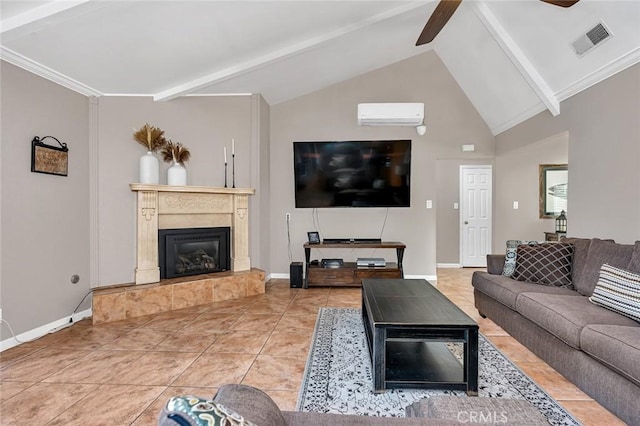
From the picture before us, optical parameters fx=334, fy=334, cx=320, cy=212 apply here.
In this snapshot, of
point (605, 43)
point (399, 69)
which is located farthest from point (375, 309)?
point (399, 69)

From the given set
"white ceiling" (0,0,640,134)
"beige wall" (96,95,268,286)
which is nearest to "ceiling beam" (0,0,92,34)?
"white ceiling" (0,0,640,134)

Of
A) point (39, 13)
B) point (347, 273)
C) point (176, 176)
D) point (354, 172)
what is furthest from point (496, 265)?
point (39, 13)

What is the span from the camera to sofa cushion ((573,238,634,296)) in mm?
2395

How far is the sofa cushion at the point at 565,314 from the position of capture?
1.98 meters

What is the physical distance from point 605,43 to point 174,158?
439 centimetres

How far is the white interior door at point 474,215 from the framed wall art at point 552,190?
0.90 metres

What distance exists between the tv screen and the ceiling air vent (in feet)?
7.02

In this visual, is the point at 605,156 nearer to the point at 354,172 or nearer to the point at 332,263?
the point at 354,172

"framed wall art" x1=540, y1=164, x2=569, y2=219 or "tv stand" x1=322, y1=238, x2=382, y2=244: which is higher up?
"framed wall art" x1=540, y1=164, x2=569, y2=219

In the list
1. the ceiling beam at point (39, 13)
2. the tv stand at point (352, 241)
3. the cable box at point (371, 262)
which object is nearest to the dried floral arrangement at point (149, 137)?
the ceiling beam at point (39, 13)

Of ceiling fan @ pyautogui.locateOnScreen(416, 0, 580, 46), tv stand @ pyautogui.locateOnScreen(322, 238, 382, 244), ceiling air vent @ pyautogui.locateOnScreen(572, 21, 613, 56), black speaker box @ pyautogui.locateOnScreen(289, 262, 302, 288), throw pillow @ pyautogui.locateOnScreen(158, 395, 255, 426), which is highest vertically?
ceiling fan @ pyautogui.locateOnScreen(416, 0, 580, 46)

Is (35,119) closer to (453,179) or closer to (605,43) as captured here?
(605,43)

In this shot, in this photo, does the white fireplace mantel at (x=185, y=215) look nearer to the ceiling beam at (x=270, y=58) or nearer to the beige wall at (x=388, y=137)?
the beige wall at (x=388, y=137)

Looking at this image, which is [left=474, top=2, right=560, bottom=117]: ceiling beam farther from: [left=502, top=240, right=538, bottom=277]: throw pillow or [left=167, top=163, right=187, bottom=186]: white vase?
[left=167, top=163, right=187, bottom=186]: white vase
